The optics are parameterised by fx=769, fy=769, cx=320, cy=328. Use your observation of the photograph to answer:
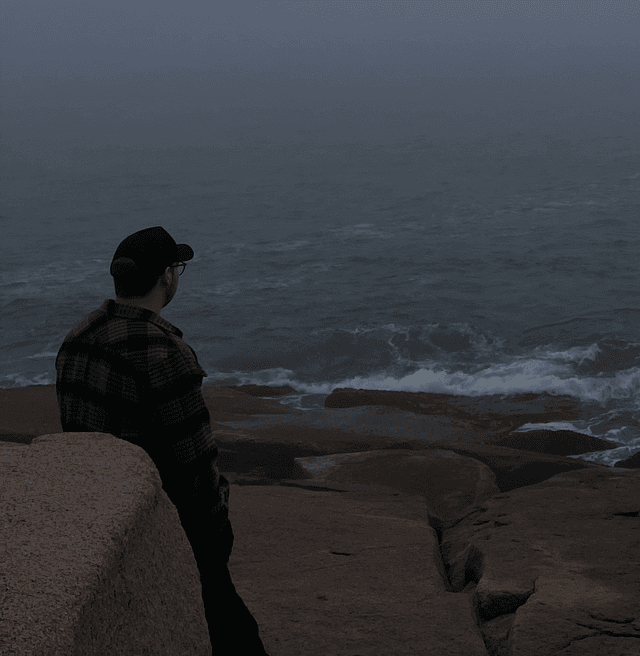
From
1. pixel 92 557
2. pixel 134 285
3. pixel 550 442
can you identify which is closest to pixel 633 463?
pixel 550 442

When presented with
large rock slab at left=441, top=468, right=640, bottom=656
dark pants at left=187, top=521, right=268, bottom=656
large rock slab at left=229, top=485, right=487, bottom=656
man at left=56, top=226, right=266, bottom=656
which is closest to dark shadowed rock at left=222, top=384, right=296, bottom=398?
large rock slab at left=229, top=485, right=487, bottom=656

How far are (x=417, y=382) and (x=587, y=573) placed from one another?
547 inches

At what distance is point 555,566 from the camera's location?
13.9 feet

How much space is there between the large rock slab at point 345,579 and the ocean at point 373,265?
694 centimetres

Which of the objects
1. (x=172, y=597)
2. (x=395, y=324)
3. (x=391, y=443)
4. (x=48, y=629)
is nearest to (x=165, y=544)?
(x=172, y=597)

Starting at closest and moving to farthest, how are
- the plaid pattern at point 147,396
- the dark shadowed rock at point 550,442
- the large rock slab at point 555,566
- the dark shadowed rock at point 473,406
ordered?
the plaid pattern at point 147,396
the large rock slab at point 555,566
the dark shadowed rock at point 550,442
the dark shadowed rock at point 473,406

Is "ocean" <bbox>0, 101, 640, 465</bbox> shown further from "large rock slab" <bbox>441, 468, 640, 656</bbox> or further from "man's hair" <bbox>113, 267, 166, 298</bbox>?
"man's hair" <bbox>113, 267, 166, 298</bbox>

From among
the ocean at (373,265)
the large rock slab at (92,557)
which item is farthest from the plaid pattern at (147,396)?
the ocean at (373,265)

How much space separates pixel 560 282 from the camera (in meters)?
28.0

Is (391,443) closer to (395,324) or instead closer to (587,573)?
(587,573)

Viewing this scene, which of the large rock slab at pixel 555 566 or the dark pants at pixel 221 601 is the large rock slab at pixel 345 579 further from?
the dark pants at pixel 221 601

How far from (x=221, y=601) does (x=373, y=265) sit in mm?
29345

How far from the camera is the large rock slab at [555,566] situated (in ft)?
11.5

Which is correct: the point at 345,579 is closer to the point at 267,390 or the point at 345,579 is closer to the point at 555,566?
the point at 555,566
